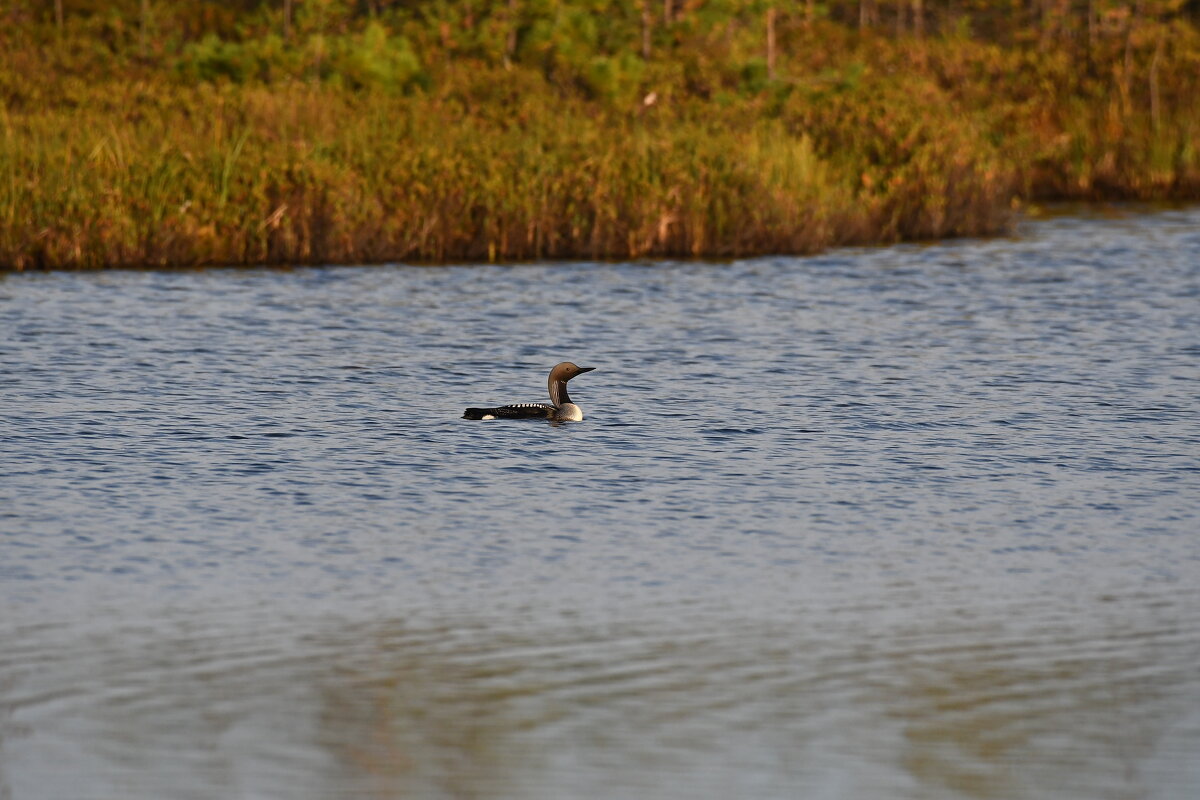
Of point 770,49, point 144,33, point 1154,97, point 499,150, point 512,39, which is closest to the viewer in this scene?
point 499,150

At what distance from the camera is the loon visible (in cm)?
1207

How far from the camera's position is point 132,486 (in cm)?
1001

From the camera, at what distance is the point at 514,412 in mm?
12086

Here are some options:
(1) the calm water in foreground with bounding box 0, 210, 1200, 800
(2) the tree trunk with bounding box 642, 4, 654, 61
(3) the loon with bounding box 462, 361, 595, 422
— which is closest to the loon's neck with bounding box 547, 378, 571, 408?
(3) the loon with bounding box 462, 361, 595, 422

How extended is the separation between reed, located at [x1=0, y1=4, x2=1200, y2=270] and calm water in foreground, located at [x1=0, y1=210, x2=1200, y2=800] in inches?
147

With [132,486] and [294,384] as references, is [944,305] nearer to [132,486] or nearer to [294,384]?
[294,384]

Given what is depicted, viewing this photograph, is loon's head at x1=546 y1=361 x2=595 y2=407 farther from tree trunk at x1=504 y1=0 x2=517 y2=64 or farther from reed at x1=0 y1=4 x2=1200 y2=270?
tree trunk at x1=504 y1=0 x2=517 y2=64

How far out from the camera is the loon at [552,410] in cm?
1207

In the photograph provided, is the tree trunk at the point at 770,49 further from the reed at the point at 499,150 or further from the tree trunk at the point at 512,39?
the tree trunk at the point at 512,39

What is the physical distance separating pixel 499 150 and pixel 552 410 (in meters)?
10.4

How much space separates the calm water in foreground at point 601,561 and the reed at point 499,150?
3725 mm

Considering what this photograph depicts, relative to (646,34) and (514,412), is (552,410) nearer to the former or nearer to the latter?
(514,412)

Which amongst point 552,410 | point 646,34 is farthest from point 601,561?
point 646,34

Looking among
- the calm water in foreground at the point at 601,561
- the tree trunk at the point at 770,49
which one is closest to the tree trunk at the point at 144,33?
the tree trunk at the point at 770,49
